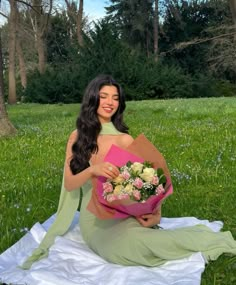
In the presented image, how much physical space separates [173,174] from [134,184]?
4.15 metres

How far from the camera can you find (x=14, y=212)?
238 inches

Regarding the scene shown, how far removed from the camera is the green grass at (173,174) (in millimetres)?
5734

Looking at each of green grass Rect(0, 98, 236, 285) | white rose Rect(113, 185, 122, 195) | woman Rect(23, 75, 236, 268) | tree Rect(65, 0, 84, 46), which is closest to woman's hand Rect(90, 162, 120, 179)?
woman Rect(23, 75, 236, 268)

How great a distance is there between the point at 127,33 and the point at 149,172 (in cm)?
4576

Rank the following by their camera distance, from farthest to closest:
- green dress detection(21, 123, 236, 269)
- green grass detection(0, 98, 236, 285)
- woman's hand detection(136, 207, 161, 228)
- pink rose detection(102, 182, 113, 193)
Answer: green grass detection(0, 98, 236, 285)
woman's hand detection(136, 207, 161, 228)
green dress detection(21, 123, 236, 269)
pink rose detection(102, 182, 113, 193)

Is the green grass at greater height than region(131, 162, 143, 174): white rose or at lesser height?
lesser

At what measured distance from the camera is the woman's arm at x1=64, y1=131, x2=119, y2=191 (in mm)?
3951

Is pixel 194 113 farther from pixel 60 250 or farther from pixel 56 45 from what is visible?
pixel 56 45

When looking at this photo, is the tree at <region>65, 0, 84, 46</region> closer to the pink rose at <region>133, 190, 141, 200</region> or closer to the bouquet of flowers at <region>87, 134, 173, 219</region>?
the bouquet of flowers at <region>87, 134, 173, 219</region>

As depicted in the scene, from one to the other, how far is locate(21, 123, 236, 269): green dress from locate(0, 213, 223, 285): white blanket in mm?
79

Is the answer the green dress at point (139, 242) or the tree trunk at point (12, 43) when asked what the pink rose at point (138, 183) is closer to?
the green dress at point (139, 242)

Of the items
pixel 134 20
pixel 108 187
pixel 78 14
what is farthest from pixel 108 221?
pixel 134 20

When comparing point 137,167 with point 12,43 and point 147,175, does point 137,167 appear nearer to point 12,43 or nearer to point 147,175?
point 147,175

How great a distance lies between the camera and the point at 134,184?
3805mm
